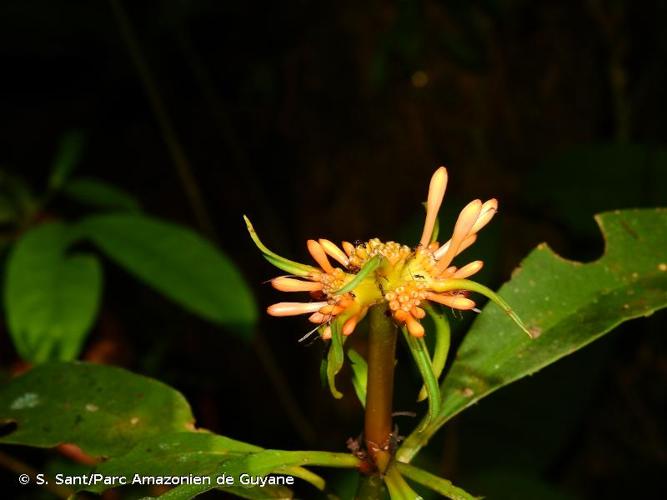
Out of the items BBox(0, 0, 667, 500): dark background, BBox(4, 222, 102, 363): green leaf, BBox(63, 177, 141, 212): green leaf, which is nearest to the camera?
BBox(4, 222, 102, 363): green leaf

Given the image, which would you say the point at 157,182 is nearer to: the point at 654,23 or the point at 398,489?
the point at 654,23

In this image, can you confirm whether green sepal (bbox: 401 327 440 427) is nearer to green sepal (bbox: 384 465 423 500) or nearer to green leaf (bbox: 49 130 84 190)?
green sepal (bbox: 384 465 423 500)

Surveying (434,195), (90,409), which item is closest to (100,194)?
(90,409)

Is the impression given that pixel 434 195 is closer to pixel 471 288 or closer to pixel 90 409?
pixel 471 288

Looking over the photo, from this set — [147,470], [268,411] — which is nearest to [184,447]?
[147,470]

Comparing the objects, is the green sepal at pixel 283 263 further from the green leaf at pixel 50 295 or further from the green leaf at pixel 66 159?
the green leaf at pixel 66 159

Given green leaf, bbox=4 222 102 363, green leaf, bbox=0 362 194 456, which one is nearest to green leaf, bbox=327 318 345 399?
green leaf, bbox=0 362 194 456
